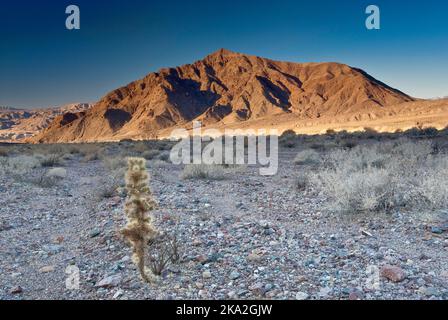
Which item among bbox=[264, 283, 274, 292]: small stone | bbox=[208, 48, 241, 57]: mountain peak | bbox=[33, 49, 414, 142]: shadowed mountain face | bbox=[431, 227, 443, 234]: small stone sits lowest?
bbox=[264, 283, 274, 292]: small stone

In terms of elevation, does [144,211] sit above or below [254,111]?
below

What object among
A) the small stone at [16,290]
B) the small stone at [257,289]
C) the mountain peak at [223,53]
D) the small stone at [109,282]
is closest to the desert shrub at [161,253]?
the small stone at [109,282]

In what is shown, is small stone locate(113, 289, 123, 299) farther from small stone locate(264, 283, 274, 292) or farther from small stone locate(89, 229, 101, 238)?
small stone locate(89, 229, 101, 238)

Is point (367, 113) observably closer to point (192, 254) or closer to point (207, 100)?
point (192, 254)

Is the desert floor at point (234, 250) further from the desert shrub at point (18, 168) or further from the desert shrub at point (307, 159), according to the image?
the desert shrub at point (307, 159)

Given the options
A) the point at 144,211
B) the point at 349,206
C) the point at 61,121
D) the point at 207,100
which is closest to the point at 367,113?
the point at 349,206

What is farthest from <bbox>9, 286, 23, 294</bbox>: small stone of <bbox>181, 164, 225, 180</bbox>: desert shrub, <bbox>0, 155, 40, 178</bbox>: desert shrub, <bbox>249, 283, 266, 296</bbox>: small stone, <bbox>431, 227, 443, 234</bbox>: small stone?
<bbox>0, 155, 40, 178</bbox>: desert shrub
